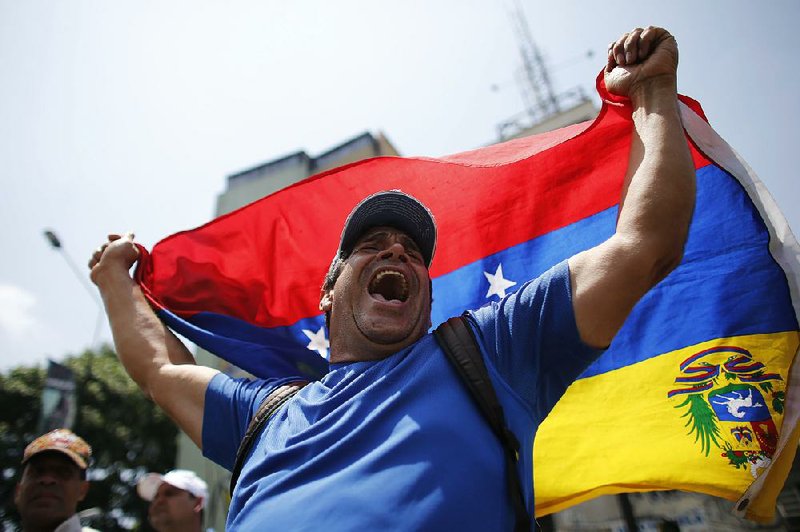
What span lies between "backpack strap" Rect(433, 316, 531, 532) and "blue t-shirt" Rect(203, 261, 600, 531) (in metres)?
0.02

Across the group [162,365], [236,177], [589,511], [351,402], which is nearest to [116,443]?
[236,177]

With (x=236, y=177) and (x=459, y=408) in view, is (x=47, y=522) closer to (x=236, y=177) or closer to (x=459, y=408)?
(x=459, y=408)

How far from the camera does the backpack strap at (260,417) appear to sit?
1.83m

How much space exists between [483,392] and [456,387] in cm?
9

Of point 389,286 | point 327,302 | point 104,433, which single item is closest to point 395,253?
point 389,286

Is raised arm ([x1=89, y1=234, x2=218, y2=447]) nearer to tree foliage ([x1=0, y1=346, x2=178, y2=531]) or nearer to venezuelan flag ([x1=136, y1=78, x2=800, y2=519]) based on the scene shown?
venezuelan flag ([x1=136, y1=78, x2=800, y2=519])

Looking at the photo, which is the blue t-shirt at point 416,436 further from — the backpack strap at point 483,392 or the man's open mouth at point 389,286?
the man's open mouth at point 389,286

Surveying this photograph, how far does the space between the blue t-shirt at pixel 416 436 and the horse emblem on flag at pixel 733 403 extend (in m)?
0.86

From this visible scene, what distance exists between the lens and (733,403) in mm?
1996

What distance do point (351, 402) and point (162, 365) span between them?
1.29 meters

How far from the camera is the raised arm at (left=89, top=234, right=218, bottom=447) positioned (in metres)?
2.26

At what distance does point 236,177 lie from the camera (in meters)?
18.6

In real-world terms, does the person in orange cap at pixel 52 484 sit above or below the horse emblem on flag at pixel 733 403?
above

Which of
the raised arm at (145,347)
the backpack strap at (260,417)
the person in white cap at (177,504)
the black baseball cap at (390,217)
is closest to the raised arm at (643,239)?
→ the black baseball cap at (390,217)
